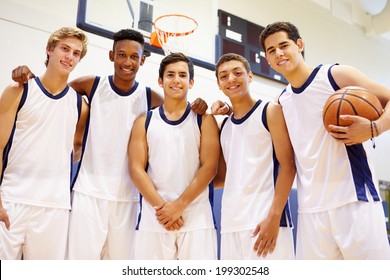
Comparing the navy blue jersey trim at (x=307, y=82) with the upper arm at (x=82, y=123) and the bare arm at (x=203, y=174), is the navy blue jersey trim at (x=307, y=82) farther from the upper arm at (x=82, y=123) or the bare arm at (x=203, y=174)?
the upper arm at (x=82, y=123)

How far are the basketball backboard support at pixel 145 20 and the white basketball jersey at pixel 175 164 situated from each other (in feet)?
4.93

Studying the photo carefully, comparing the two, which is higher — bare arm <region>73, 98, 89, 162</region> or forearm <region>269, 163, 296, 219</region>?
bare arm <region>73, 98, 89, 162</region>

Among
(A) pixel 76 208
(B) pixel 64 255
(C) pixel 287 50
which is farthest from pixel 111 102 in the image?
(C) pixel 287 50

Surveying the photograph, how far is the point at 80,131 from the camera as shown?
275 centimetres

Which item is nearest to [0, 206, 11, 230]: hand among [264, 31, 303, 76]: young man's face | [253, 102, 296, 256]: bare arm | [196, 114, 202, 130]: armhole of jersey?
[196, 114, 202, 130]: armhole of jersey

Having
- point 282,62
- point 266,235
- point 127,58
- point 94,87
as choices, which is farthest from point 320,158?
point 94,87

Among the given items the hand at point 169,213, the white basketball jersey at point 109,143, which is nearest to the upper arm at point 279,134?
the hand at point 169,213

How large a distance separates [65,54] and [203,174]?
1192mm

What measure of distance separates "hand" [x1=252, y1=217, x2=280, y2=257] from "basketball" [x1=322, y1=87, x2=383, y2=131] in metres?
0.64

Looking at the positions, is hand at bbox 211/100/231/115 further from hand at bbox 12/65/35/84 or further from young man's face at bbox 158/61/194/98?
hand at bbox 12/65/35/84

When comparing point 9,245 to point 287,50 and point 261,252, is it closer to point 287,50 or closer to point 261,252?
point 261,252

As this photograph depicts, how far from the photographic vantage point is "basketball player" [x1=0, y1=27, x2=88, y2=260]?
2.24 m

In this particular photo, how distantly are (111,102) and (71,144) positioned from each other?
1.31 ft

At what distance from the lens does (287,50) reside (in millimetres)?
2492
